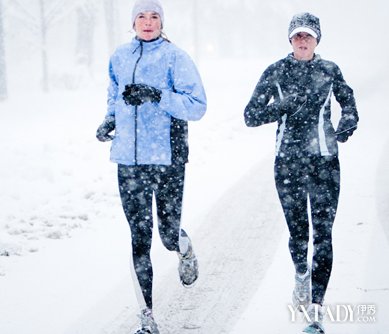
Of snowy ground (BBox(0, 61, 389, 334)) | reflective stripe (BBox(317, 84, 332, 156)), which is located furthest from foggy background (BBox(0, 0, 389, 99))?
snowy ground (BBox(0, 61, 389, 334))

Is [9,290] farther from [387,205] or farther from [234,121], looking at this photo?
[234,121]

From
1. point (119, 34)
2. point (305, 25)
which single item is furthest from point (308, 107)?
point (119, 34)

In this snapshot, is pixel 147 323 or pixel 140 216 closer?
pixel 147 323

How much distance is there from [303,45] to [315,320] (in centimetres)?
215

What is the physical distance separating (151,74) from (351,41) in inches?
4066

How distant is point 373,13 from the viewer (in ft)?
350

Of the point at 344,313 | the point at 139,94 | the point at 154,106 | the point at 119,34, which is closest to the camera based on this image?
the point at 139,94

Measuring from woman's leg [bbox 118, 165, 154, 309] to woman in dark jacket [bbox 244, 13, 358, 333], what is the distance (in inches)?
39.7

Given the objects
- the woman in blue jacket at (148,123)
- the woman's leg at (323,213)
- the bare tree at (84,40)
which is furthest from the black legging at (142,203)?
the bare tree at (84,40)

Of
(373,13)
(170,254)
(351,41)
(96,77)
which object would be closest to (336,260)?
(170,254)

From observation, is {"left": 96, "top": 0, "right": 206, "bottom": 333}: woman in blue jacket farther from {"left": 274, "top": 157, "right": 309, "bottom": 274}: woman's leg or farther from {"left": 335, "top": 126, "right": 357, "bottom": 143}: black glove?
{"left": 335, "top": 126, "right": 357, "bottom": 143}: black glove

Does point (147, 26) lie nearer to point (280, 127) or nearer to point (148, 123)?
point (148, 123)

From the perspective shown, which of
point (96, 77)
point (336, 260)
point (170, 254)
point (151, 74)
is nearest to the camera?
point (151, 74)

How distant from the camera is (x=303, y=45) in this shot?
13.7 feet
